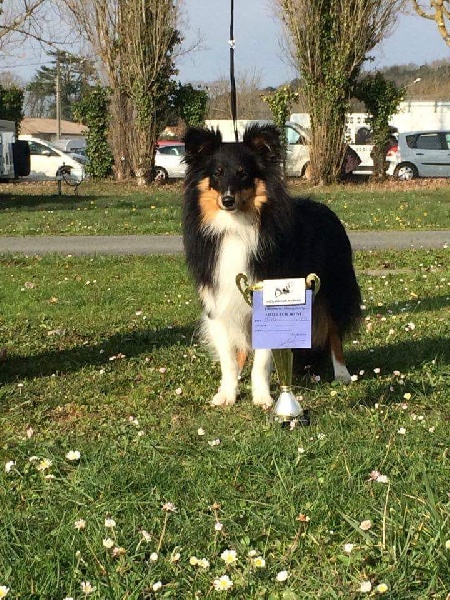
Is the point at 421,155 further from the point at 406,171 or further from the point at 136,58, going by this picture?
the point at 136,58

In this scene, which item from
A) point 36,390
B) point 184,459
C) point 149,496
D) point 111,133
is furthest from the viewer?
point 111,133

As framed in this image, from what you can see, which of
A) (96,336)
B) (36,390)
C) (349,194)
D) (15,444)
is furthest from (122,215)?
(15,444)

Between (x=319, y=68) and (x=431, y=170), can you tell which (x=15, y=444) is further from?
(x=431, y=170)

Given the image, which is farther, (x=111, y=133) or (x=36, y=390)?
(x=111, y=133)

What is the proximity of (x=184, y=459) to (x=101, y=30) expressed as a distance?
23736 mm

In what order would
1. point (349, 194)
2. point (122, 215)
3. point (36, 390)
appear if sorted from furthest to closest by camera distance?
point (349, 194)
point (122, 215)
point (36, 390)

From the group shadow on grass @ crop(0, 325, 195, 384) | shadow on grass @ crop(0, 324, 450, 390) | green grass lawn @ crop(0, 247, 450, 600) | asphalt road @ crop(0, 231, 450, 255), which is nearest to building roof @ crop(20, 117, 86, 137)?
asphalt road @ crop(0, 231, 450, 255)

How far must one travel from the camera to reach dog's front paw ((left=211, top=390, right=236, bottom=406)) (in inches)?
179

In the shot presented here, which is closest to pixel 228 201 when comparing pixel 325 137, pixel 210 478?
pixel 210 478

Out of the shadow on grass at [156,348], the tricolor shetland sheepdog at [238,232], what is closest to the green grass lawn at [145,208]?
the shadow on grass at [156,348]

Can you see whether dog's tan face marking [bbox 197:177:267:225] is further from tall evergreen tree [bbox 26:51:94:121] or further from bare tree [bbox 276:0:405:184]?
tall evergreen tree [bbox 26:51:94:121]

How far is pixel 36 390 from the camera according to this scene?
483cm

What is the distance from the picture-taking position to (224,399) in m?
4.59

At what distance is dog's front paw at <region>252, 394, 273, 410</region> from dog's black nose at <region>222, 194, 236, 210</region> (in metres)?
1.13
